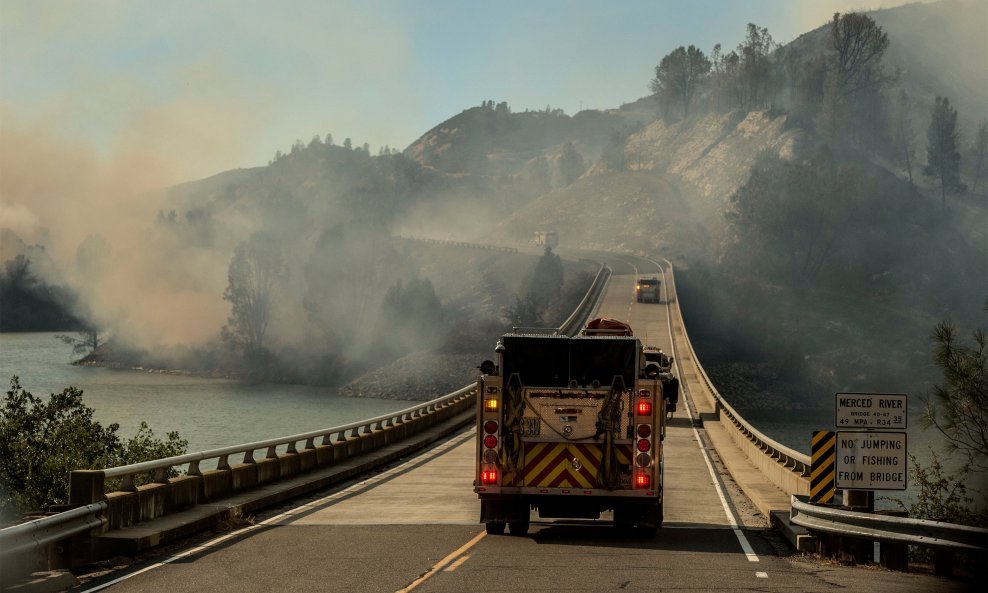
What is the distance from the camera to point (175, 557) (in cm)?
1716

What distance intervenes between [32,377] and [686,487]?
146m

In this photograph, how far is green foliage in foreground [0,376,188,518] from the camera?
155 feet

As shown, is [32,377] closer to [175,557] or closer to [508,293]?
[508,293]

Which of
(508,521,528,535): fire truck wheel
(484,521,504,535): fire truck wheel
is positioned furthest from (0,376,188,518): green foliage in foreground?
(508,521,528,535): fire truck wheel

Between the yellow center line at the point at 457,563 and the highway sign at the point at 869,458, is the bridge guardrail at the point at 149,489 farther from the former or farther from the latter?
the highway sign at the point at 869,458

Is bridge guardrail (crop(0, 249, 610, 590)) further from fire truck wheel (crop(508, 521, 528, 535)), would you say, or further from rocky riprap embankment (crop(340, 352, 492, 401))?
rocky riprap embankment (crop(340, 352, 492, 401))

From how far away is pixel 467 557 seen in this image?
17.5m

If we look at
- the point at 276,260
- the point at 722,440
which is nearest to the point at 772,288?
the point at 276,260

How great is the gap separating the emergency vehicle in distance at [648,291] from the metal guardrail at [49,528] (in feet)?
380

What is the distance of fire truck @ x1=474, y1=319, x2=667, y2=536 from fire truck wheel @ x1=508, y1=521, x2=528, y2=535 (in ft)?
0.93

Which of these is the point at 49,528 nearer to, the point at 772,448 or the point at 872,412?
the point at 872,412

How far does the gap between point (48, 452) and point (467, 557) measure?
127ft

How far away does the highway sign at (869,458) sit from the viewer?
17.9m

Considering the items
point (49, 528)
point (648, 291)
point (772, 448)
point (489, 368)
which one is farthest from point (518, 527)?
point (648, 291)
